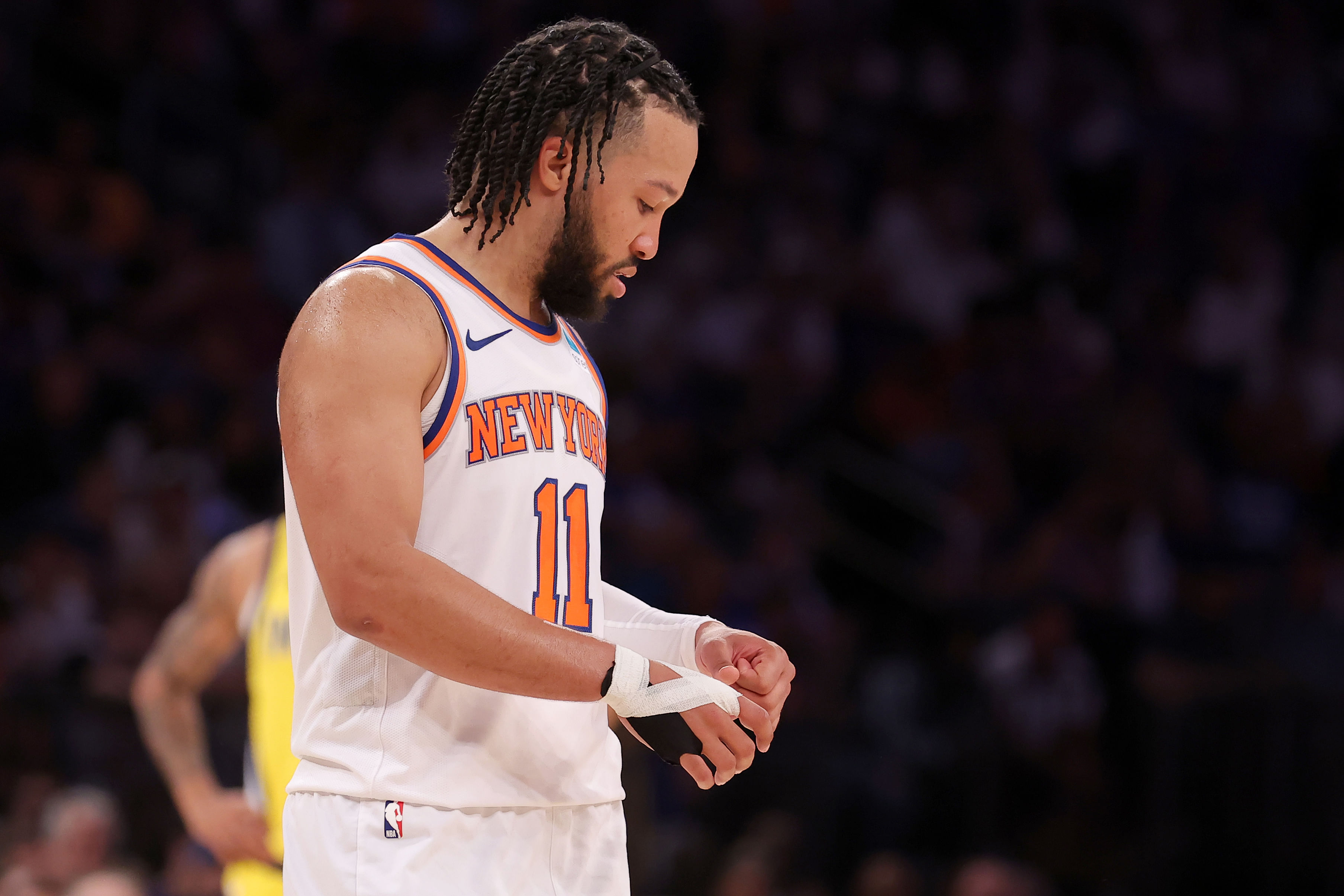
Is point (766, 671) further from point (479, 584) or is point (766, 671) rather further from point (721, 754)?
point (479, 584)

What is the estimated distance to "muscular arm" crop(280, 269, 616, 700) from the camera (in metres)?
2.16

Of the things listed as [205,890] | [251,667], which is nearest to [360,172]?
[205,890]

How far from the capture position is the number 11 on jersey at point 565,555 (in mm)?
2477

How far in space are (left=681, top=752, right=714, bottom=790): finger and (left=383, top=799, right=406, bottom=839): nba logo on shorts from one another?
18.0 inches

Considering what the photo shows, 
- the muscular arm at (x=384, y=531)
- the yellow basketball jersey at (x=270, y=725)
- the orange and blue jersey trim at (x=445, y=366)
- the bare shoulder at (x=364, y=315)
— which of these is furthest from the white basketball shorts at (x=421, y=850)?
the yellow basketball jersey at (x=270, y=725)

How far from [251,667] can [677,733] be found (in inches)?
93.6

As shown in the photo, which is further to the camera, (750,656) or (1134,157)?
(1134,157)

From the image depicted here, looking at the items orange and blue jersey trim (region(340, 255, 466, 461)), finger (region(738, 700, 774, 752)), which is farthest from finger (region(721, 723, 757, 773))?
orange and blue jersey trim (region(340, 255, 466, 461))

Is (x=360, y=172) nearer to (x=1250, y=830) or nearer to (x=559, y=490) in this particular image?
(x=1250, y=830)

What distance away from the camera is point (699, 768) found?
2.31 metres

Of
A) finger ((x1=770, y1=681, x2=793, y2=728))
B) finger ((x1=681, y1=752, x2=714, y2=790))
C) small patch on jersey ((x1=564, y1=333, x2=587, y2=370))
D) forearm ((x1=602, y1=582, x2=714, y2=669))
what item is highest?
small patch on jersey ((x1=564, y1=333, x2=587, y2=370))

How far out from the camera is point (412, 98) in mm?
9703

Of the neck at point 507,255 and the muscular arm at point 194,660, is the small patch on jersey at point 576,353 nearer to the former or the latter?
the neck at point 507,255

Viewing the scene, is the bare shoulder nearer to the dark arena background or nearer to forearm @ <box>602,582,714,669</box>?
forearm @ <box>602,582,714,669</box>
